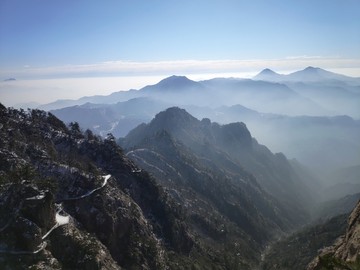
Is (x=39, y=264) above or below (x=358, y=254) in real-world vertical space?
below

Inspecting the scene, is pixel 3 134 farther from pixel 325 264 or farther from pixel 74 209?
pixel 325 264

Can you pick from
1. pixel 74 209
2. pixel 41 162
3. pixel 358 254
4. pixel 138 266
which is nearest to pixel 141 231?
pixel 138 266

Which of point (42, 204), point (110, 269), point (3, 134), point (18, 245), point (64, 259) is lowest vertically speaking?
point (110, 269)

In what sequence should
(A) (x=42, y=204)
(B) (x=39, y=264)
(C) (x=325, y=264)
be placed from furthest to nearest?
(A) (x=42, y=204) → (B) (x=39, y=264) → (C) (x=325, y=264)

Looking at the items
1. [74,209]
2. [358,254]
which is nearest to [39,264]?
[74,209]

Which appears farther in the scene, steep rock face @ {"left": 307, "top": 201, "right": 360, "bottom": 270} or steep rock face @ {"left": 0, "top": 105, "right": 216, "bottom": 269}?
steep rock face @ {"left": 0, "top": 105, "right": 216, "bottom": 269}

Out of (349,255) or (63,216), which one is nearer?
(349,255)

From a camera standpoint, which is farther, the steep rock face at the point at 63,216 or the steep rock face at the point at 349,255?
the steep rock face at the point at 63,216

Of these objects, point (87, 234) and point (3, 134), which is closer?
point (87, 234)

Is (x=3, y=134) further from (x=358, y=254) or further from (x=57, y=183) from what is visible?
(x=358, y=254)

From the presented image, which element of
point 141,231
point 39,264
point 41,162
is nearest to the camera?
point 39,264

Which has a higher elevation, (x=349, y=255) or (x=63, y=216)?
(x=349, y=255)
